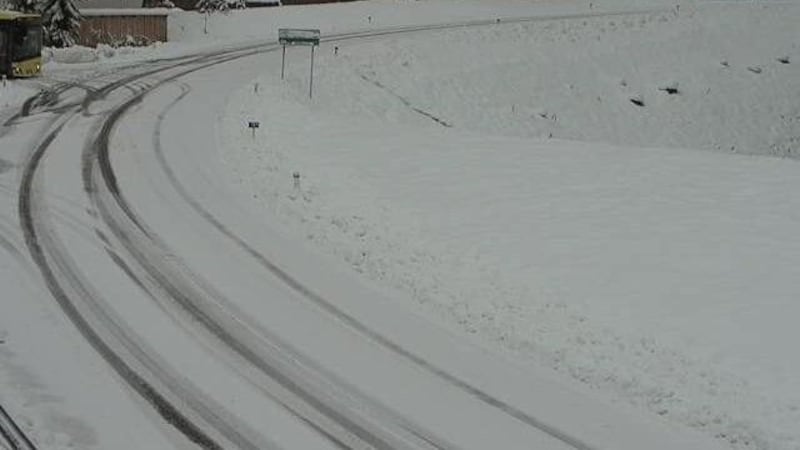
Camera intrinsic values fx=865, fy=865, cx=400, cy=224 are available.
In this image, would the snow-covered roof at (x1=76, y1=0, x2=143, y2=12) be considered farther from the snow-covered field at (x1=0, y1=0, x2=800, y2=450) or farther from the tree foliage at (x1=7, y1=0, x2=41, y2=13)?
the snow-covered field at (x1=0, y1=0, x2=800, y2=450)

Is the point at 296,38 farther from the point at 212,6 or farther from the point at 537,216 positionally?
the point at 212,6

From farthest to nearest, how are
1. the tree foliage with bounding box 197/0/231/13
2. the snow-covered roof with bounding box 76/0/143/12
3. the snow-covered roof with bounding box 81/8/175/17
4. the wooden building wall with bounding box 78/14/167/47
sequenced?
1. the tree foliage with bounding box 197/0/231/13
2. the snow-covered roof with bounding box 76/0/143/12
3. the snow-covered roof with bounding box 81/8/175/17
4. the wooden building wall with bounding box 78/14/167/47

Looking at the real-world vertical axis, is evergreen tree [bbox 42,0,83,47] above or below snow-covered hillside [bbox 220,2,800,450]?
above

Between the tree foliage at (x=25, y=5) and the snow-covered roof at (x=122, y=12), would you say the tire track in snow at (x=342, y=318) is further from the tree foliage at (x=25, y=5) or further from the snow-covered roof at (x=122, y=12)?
the snow-covered roof at (x=122, y=12)

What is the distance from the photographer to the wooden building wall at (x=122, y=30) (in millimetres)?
39219

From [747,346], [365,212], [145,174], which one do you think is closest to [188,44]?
[145,174]

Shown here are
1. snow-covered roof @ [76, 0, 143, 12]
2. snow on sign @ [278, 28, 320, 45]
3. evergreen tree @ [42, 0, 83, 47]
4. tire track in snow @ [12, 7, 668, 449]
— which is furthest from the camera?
snow-covered roof @ [76, 0, 143, 12]

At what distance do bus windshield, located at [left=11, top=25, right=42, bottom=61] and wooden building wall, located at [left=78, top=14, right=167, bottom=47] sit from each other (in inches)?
288

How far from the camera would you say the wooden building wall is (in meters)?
39.2

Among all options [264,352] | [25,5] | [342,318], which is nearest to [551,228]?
[342,318]

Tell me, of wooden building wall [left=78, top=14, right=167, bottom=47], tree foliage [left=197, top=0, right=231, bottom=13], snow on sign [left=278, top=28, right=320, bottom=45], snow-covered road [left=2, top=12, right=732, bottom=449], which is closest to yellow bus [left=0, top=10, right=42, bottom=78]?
wooden building wall [left=78, top=14, right=167, bottom=47]

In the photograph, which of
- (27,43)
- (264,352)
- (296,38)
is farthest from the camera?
(27,43)

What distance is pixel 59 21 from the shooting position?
36906 millimetres

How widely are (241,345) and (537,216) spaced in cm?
844
